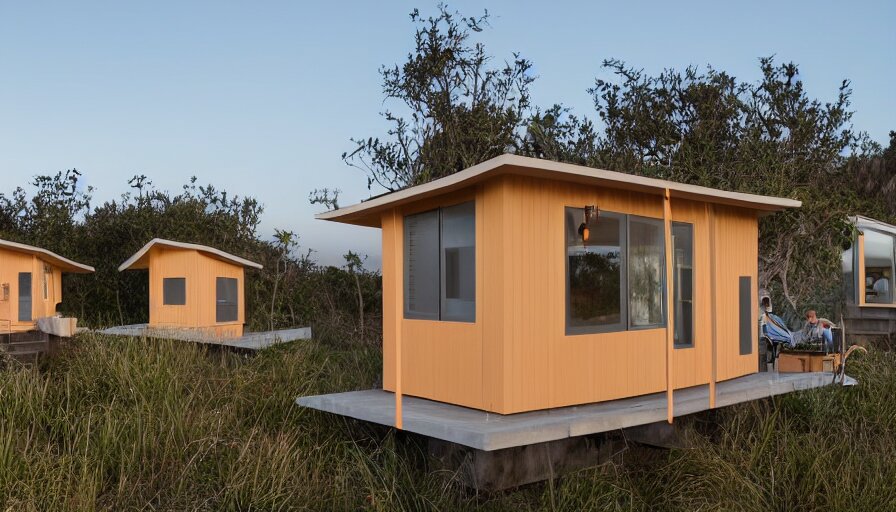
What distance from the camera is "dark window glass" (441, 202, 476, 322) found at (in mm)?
7410

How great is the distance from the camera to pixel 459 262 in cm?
755

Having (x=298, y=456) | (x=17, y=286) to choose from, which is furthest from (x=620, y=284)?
(x=17, y=286)

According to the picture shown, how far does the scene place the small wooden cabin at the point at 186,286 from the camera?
14.9 m

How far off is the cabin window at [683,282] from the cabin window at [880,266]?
9740 mm

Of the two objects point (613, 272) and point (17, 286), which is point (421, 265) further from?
point (17, 286)

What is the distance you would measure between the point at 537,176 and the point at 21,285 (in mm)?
12504

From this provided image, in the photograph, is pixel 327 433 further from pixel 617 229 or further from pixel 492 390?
pixel 617 229

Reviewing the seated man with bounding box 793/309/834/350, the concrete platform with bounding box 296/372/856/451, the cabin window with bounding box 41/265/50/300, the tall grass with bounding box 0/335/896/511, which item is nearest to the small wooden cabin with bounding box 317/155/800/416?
the concrete platform with bounding box 296/372/856/451

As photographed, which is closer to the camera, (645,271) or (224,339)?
(645,271)

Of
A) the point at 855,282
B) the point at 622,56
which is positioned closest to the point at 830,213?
the point at 855,282

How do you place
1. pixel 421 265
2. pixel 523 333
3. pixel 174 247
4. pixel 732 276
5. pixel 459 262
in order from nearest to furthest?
1. pixel 523 333
2. pixel 459 262
3. pixel 421 265
4. pixel 732 276
5. pixel 174 247

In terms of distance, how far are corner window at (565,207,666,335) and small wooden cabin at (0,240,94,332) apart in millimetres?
11865

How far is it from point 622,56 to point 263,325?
34.3ft

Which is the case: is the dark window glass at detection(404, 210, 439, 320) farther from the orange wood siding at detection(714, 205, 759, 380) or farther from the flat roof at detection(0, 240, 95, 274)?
the flat roof at detection(0, 240, 95, 274)
